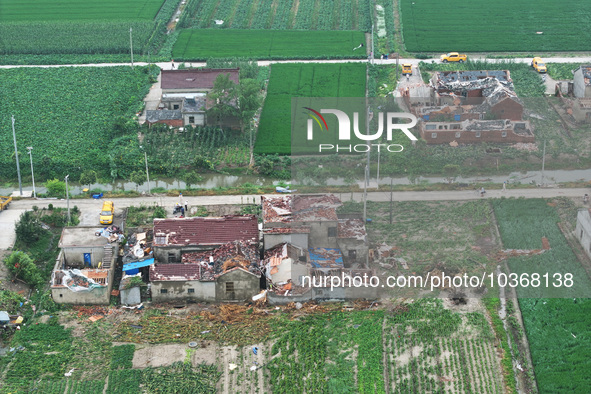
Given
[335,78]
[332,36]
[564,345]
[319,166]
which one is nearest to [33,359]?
[319,166]

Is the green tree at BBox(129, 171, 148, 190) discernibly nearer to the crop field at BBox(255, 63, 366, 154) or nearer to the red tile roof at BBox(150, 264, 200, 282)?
the crop field at BBox(255, 63, 366, 154)

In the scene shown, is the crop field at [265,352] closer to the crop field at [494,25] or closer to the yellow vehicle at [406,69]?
the yellow vehicle at [406,69]

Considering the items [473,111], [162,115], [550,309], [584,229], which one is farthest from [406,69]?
[550,309]

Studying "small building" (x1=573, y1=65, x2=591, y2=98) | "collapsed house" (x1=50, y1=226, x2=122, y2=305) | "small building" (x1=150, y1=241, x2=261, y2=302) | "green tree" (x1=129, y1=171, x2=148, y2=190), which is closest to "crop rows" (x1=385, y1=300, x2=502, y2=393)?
"small building" (x1=150, y1=241, x2=261, y2=302)

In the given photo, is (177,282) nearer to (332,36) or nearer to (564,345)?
(564,345)

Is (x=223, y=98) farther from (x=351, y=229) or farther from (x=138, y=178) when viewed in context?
(x=351, y=229)

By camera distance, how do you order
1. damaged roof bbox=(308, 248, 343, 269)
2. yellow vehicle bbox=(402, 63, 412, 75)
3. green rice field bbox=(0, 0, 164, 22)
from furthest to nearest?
green rice field bbox=(0, 0, 164, 22) → yellow vehicle bbox=(402, 63, 412, 75) → damaged roof bbox=(308, 248, 343, 269)

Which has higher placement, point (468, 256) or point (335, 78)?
point (335, 78)
